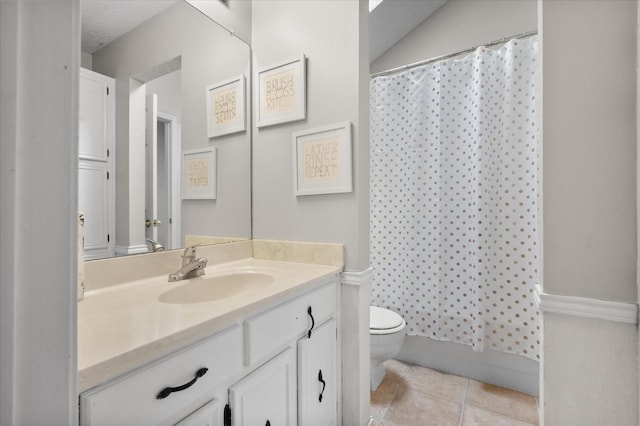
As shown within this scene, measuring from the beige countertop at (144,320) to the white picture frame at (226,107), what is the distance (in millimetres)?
807

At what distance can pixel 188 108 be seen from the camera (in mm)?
1458

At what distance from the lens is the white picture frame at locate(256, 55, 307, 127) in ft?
4.78

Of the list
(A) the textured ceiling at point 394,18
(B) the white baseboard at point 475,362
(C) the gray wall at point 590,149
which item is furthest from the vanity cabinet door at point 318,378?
(A) the textured ceiling at point 394,18

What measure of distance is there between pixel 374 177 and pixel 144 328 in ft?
5.78

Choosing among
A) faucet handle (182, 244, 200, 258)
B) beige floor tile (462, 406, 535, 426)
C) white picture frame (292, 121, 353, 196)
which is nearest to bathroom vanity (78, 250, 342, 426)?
faucet handle (182, 244, 200, 258)

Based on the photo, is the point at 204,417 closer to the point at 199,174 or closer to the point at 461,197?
the point at 199,174

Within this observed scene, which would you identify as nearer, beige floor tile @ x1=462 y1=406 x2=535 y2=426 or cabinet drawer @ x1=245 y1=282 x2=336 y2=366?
cabinet drawer @ x1=245 y1=282 x2=336 y2=366

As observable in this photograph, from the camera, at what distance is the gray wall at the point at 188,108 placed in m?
1.14

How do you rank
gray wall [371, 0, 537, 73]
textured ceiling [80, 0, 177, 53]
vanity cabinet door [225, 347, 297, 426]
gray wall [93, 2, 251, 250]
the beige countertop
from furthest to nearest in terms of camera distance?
gray wall [371, 0, 537, 73]
gray wall [93, 2, 251, 250]
textured ceiling [80, 0, 177, 53]
vanity cabinet door [225, 347, 297, 426]
the beige countertop

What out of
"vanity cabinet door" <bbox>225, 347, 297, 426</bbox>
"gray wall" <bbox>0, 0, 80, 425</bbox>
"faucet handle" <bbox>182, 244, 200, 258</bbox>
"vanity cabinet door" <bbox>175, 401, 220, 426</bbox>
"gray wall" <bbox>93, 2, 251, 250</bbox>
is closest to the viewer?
"gray wall" <bbox>0, 0, 80, 425</bbox>

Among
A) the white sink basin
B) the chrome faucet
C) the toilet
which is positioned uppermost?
the chrome faucet

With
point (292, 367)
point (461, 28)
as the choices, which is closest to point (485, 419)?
point (292, 367)

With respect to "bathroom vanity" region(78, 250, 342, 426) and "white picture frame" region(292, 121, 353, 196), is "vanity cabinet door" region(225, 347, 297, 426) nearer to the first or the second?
"bathroom vanity" region(78, 250, 342, 426)

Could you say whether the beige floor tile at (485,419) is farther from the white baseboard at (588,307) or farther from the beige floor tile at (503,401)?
the white baseboard at (588,307)
